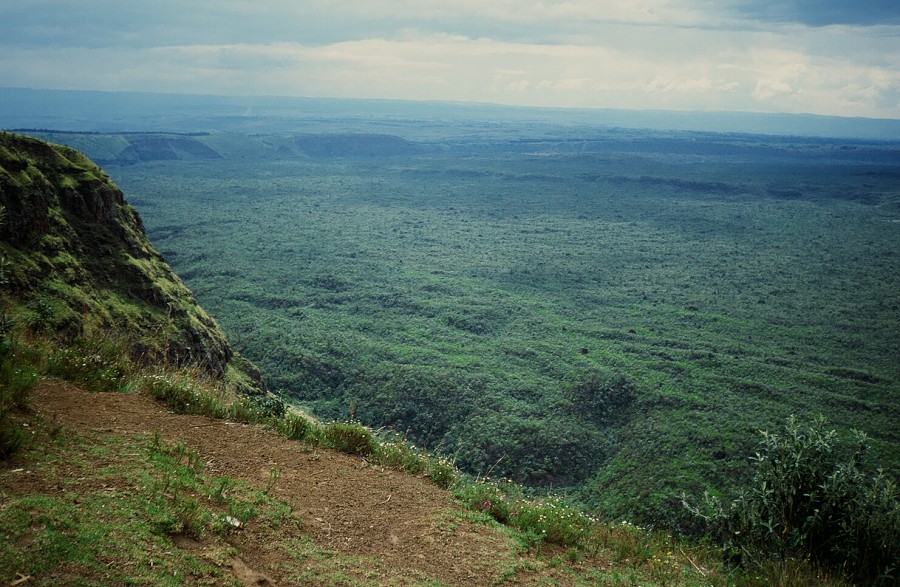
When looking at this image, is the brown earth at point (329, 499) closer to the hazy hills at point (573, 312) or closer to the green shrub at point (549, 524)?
the green shrub at point (549, 524)

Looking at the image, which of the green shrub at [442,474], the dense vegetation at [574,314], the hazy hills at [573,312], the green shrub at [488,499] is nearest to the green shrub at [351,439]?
the green shrub at [442,474]

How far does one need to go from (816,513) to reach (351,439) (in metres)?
5.64

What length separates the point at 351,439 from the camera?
26.5ft

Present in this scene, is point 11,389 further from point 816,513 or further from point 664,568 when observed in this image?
point 816,513

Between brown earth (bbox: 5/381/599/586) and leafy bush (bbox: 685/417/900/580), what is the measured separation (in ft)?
7.22

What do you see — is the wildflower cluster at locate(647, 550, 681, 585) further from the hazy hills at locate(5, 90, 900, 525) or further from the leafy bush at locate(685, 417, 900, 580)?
the hazy hills at locate(5, 90, 900, 525)

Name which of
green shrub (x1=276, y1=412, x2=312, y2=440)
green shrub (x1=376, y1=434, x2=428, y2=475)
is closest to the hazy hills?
green shrub (x1=376, y1=434, x2=428, y2=475)

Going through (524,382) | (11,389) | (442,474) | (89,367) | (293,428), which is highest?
(11,389)

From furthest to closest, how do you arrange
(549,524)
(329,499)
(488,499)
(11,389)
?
(488,499) < (549,524) < (329,499) < (11,389)

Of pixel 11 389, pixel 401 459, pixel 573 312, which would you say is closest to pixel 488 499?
pixel 401 459

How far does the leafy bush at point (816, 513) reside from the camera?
6621 mm

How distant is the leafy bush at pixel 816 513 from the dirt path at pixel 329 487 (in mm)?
3248

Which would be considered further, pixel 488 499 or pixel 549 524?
pixel 488 499

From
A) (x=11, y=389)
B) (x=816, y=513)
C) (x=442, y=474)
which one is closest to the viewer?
(x=11, y=389)
